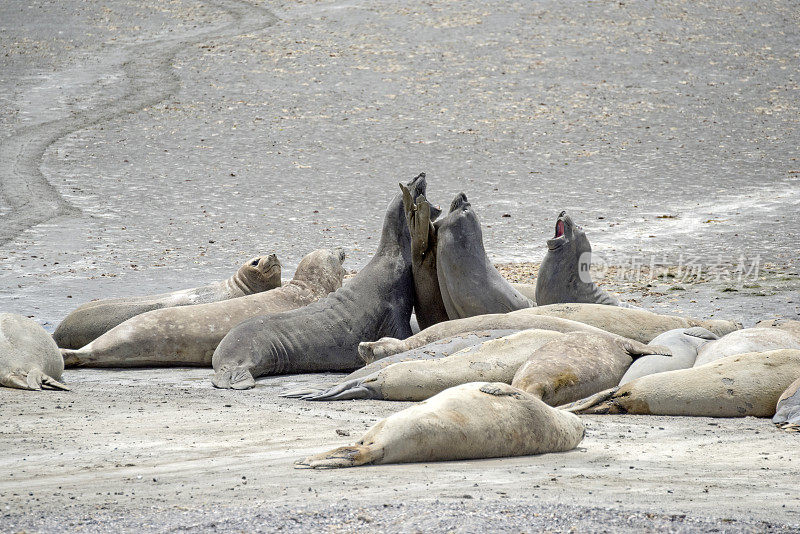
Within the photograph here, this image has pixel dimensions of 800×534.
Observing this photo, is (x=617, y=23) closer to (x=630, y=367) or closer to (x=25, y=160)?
(x=25, y=160)

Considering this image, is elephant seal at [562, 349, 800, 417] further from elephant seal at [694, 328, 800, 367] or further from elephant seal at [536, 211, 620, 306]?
elephant seal at [536, 211, 620, 306]

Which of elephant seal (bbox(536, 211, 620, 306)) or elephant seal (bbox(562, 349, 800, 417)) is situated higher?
elephant seal (bbox(536, 211, 620, 306))

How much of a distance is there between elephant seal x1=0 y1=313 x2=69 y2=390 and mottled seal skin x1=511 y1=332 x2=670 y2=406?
114 inches

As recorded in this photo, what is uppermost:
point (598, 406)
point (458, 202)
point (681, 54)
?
point (681, 54)

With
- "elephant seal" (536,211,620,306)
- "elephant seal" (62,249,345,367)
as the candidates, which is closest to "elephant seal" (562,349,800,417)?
"elephant seal" (536,211,620,306)

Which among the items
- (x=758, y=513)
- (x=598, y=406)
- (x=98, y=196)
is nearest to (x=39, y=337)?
(x=598, y=406)

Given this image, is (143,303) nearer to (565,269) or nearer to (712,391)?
(565,269)

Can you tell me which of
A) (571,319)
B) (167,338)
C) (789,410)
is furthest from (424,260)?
(789,410)

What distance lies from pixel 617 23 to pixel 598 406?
1838 centimetres

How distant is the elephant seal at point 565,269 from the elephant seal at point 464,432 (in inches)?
147

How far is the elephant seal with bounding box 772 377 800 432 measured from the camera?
5.48m

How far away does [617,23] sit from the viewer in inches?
910

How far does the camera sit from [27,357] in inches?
272

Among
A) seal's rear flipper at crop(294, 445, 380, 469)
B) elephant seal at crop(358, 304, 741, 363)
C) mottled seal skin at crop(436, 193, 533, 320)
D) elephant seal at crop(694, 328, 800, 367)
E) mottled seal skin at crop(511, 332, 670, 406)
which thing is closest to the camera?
seal's rear flipper at crop(294, 445, 380, 469)
